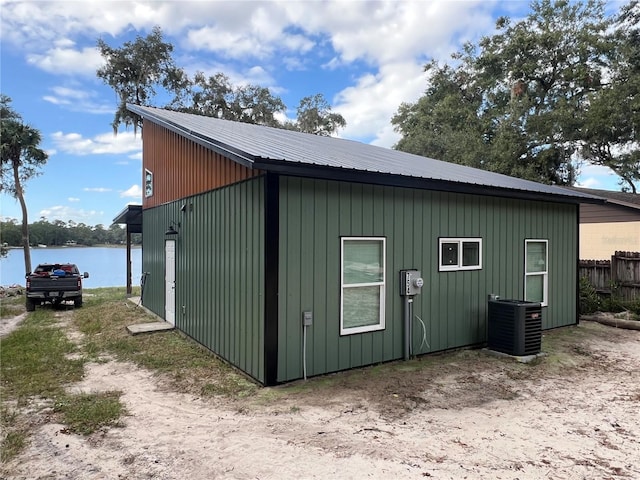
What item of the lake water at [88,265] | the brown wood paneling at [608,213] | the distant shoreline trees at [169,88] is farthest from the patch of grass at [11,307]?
the brown wood paneling at [608,213]

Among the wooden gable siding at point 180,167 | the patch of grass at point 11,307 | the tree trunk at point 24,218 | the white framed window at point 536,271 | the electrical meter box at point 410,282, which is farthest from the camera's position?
the tree trunk at point 24,218

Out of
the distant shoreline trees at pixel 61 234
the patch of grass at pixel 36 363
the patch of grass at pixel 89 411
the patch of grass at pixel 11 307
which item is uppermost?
the distant shoreline trees at pixel 61 234

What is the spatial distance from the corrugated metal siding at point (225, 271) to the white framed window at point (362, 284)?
43.3 inches

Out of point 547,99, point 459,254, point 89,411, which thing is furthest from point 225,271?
point 547,99

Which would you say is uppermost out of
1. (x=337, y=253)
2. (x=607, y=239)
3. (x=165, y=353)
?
(x=607, y=239)

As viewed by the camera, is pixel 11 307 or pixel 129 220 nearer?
pixel 11 307

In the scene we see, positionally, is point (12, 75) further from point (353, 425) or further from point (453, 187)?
point (353, 425)

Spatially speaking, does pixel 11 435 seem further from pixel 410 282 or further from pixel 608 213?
pixel 608 213

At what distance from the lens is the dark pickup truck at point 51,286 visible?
34.3ft

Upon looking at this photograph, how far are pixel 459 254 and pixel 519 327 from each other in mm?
1337

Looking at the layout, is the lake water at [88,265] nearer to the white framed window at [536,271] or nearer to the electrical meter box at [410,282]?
the electrical meter box at [410,282]

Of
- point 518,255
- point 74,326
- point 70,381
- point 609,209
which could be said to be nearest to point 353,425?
point 70,381

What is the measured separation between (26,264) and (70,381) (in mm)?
16444

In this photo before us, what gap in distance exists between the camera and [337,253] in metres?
5.15
